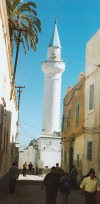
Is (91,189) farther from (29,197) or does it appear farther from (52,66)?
(52,66)

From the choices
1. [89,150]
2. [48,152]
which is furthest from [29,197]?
[48,152]

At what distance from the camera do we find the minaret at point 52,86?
4853 centimetres

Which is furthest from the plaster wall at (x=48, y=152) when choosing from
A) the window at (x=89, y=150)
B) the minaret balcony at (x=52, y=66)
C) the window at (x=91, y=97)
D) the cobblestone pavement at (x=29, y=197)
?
the cobblestone pavement at (x=29, y=197)

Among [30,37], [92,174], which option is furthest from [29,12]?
[92,174]

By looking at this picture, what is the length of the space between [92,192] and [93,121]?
9891 millimetres

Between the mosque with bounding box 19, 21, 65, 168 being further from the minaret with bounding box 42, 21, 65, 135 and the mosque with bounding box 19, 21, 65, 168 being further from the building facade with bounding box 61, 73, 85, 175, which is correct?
the building facade with bounding box 61, 73, 85, 175

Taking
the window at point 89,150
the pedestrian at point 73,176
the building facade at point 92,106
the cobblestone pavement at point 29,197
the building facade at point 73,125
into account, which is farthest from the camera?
the building facade at point 73,125

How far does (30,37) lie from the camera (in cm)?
2433

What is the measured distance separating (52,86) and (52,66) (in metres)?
2.77

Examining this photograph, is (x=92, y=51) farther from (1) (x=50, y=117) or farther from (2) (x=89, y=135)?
(1) (x=50, y=117)

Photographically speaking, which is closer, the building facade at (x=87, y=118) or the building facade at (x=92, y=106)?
the building facade at (x=92, y=106)

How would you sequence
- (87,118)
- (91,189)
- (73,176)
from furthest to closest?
(87,118) < (73,176) < (91,189)

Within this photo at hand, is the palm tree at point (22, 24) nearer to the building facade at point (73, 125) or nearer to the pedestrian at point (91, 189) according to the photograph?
the building facade at point (73, 125)

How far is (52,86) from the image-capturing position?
49344 millimetres
